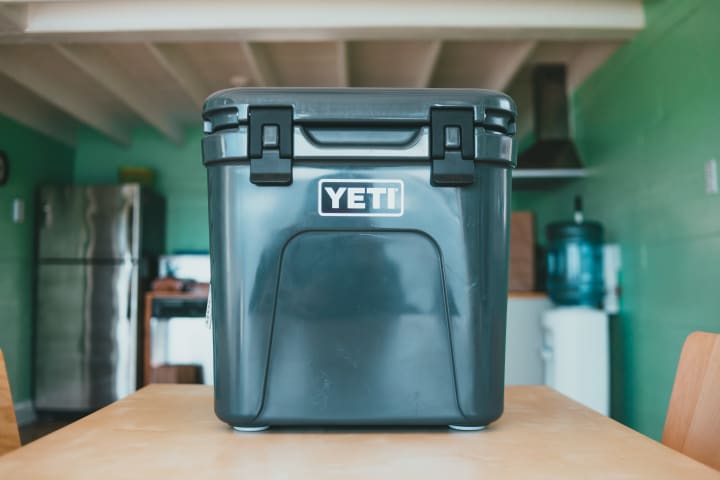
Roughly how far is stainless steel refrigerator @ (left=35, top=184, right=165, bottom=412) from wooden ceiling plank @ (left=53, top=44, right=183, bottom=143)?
0.60 meters

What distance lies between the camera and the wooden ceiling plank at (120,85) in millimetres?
3572

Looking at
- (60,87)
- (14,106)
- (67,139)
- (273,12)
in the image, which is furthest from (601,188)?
(67,139)

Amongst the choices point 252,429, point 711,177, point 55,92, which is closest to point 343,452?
point 252,429

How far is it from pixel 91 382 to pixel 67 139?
211 cm

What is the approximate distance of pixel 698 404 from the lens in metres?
0.81

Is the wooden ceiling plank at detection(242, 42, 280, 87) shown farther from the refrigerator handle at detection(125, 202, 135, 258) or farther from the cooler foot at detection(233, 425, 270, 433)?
the cooler foot at detection(233, 425, 270, 433)

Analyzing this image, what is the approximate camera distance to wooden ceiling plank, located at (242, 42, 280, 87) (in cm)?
353

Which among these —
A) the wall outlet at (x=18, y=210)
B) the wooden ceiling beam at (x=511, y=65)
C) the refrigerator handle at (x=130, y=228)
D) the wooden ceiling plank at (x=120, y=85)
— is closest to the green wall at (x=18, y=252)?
the wall outlet at (x=18, y=210)

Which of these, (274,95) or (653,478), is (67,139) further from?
(653,478)

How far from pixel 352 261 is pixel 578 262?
9.95 ft

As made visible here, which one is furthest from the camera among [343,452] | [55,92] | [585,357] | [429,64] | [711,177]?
[55,92]

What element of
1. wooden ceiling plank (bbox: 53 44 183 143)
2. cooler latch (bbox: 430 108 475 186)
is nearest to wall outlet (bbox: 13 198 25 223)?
wooden ceiling plank (bbox: 53 44 183 143)

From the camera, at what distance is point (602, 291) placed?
132 inches

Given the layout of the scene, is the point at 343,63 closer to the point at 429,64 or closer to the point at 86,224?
the point at 429,64
